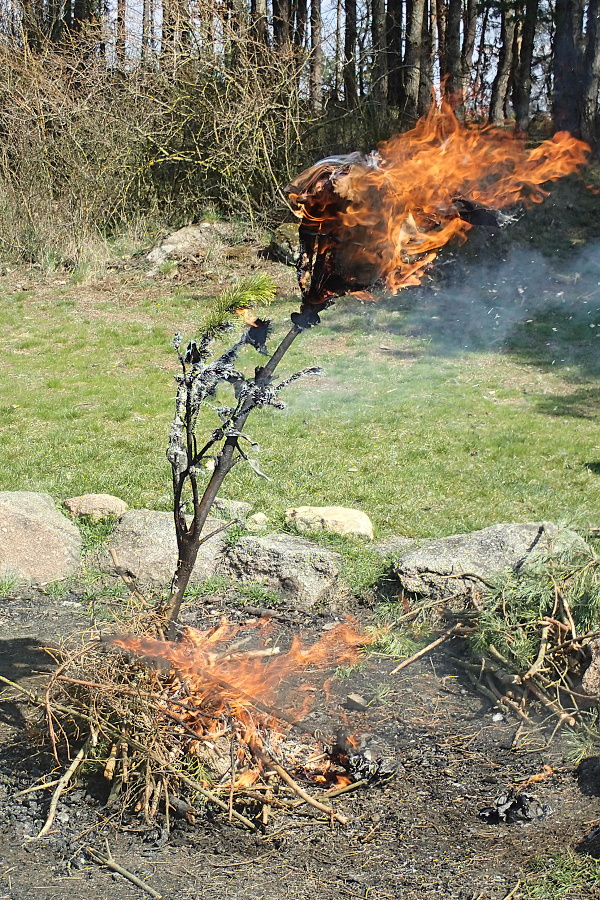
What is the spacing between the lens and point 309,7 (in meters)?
19.7

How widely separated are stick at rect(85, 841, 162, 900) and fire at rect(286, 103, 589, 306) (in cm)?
202

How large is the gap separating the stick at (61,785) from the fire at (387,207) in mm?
1832

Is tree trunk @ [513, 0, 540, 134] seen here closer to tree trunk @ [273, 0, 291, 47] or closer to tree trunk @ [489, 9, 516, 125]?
tree trunk @ [489, 9, 516, 125]

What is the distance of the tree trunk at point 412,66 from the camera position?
1703 cm

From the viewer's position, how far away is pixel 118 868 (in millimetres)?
2826

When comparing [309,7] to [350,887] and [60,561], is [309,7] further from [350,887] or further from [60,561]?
[350,887]

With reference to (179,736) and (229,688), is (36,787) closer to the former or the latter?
(179,736)

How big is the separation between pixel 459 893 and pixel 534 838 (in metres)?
0.39

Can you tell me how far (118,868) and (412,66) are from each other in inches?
670

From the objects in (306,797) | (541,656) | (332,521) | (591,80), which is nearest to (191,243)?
(591,80)

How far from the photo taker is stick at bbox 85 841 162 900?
2723 millimetres

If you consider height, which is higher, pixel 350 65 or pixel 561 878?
pixel 350 65

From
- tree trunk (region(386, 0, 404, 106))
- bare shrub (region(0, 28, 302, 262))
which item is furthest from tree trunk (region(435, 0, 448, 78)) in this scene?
bare shrub (region(0, 28, 302, 262))

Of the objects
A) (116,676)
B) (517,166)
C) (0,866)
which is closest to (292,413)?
(517,166)
